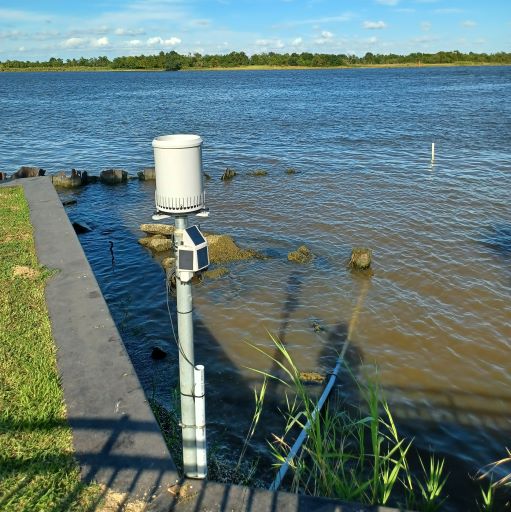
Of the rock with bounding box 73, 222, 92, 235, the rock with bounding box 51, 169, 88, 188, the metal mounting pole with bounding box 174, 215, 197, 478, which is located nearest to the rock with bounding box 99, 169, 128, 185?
the rock with bounding box 51, 169, 88, 188

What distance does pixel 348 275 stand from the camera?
45.1ft

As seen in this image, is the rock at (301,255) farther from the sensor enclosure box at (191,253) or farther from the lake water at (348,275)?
the sensor enclosure box at (191,253)

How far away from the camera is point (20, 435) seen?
5.44 m

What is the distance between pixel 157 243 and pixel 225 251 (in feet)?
7.21

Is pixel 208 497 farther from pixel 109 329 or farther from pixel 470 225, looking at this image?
pixel 470 225

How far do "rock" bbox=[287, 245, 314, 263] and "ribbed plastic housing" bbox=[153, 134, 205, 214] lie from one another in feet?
34.5

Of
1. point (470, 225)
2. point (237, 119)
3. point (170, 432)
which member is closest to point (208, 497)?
point (170, 432)

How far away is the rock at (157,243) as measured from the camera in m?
15.3

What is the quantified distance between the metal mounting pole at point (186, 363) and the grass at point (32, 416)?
3.03 feet

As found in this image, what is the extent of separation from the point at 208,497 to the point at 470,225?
15.6 m

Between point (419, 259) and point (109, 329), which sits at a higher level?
point (109, 329)

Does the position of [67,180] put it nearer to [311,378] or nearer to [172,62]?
[311,378]

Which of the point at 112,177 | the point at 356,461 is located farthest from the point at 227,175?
the point at 356,461

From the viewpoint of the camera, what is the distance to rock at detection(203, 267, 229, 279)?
44.0 ft
